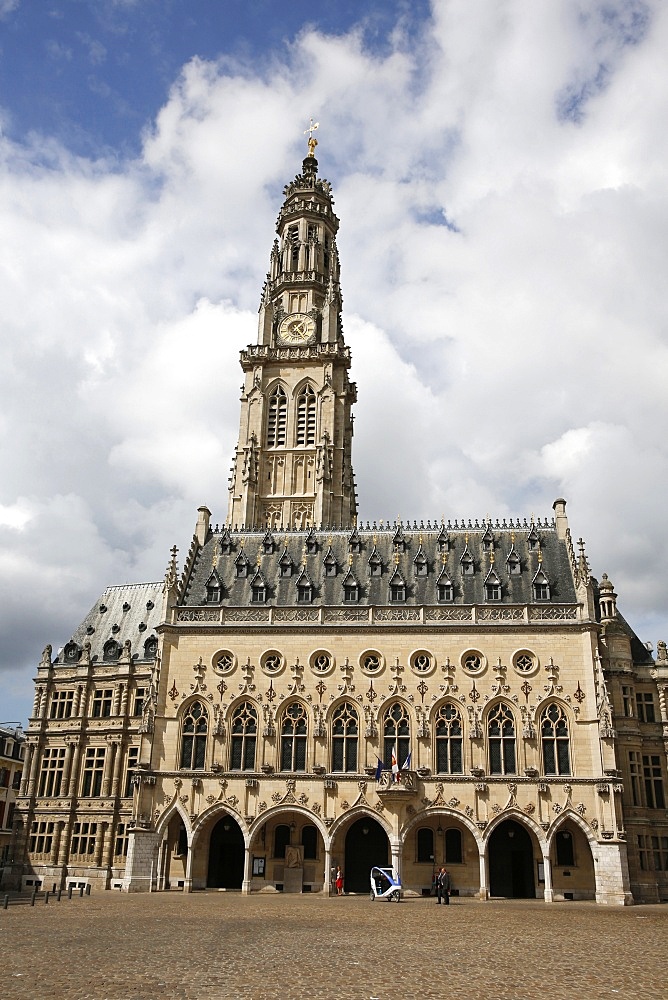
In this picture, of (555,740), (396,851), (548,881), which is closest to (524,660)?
(555,740)

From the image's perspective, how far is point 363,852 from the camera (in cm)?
4769

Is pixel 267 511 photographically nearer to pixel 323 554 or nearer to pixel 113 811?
pixel 323 554

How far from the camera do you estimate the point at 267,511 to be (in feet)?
247

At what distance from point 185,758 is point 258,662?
277 inches

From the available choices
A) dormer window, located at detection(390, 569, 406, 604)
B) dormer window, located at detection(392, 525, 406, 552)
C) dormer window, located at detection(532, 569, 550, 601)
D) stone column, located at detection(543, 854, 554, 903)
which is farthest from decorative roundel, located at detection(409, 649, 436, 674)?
stone column, located at detection(543, 854, 554, 903)

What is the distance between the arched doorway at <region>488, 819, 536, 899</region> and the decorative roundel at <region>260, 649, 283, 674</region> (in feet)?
52.1

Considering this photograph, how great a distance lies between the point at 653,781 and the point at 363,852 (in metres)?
18.3

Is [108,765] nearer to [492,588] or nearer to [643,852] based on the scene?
[492,588]

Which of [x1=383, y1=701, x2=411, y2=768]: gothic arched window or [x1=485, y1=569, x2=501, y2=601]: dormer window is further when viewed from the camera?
[x1=485, y1=569, x2=501, y2=601]: dormer window

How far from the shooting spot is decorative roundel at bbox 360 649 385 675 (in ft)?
162

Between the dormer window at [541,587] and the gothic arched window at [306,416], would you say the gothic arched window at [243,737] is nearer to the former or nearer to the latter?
the dormer window at [541,587]

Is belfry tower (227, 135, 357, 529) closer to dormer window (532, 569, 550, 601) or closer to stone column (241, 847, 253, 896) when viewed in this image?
dormer window (532, 569, 550, 601)

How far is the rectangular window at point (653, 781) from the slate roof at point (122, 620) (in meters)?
34.0

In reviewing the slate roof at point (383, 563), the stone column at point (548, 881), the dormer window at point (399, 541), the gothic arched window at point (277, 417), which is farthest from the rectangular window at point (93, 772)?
the gothic arched window at point (277, 417)
